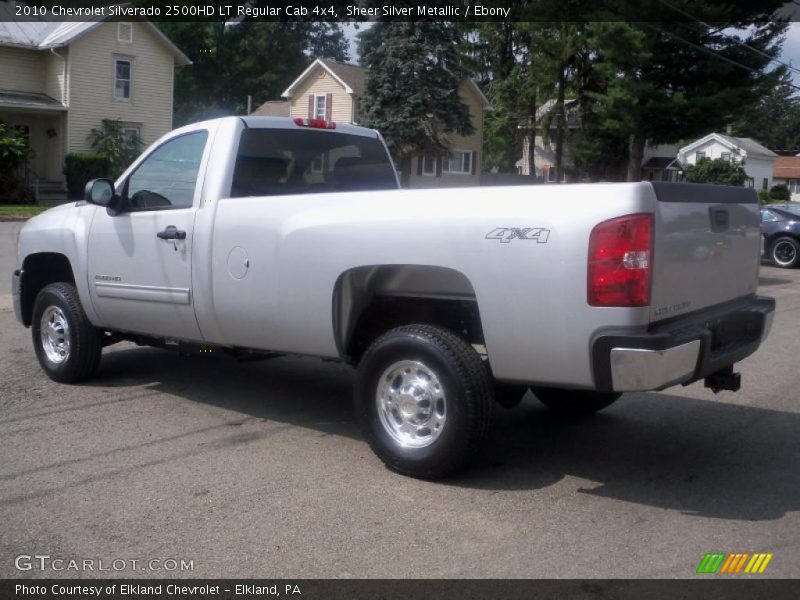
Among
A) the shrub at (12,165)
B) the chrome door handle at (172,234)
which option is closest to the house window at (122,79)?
the shrub at (12,165)

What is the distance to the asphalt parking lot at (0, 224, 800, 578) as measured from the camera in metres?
4.35

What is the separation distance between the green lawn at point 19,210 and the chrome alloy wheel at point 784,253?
808 inches

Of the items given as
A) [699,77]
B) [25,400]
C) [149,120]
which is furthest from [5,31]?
[25,400]

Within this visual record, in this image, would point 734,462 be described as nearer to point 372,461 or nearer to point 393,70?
point 372,461

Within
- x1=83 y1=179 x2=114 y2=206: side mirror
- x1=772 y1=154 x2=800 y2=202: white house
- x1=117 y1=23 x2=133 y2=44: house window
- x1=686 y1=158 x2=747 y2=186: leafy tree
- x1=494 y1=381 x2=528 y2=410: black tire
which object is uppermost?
x1=117 y1=23 x2=133 y2=44: house window

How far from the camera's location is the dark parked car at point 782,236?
22.4 metres

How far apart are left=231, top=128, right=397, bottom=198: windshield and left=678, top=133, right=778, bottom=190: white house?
6592 cm

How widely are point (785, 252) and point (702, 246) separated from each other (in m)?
19.1

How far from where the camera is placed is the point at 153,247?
666 centimetres

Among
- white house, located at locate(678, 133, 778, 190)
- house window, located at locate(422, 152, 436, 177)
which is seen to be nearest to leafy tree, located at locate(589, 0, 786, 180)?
house window, located at locate(422, 152, 436, 177)

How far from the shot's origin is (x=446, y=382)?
5.18 m

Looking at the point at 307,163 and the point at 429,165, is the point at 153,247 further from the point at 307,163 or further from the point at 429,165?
the point at 429,165

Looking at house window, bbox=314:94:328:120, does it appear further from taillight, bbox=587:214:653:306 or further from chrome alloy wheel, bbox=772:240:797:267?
taillight, bbox=587:214:653:306
